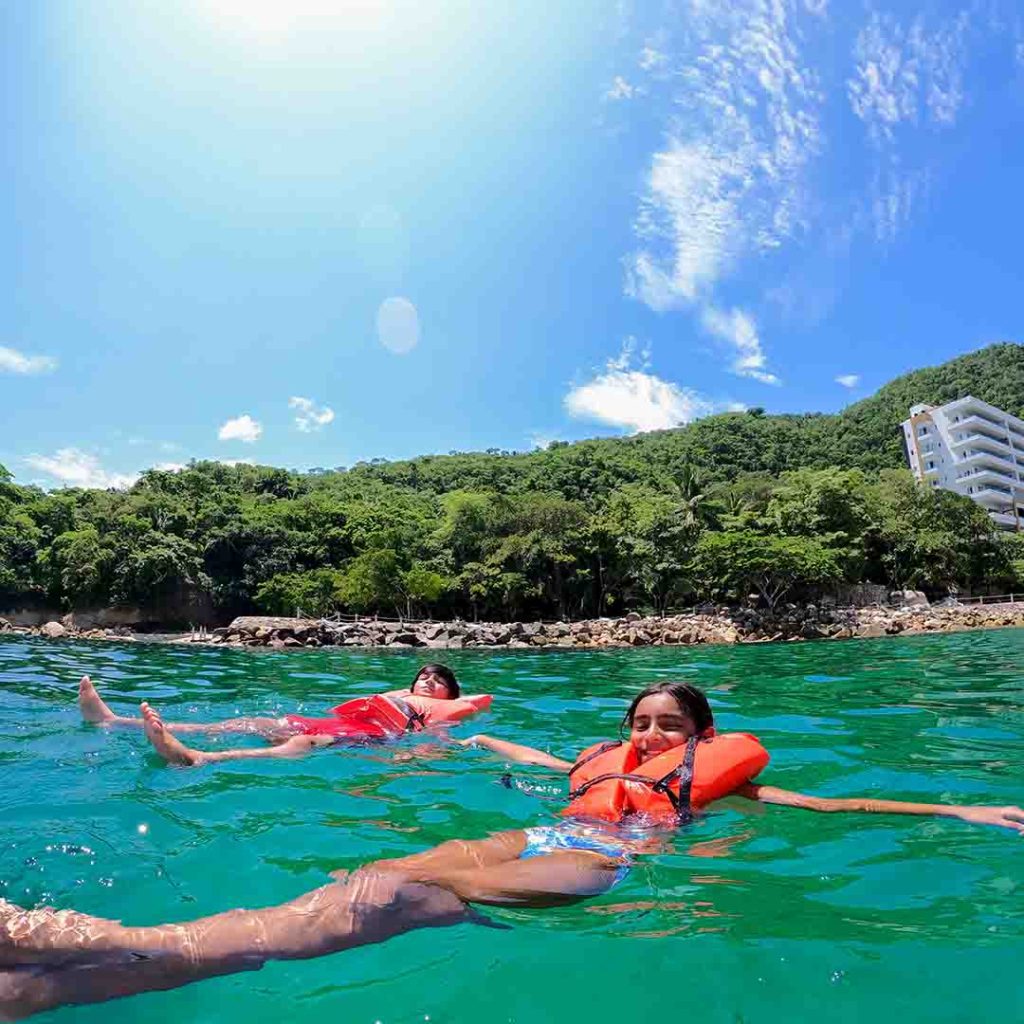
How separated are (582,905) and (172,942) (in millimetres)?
1256

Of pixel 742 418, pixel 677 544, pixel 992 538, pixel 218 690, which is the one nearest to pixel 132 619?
pixel 677 544

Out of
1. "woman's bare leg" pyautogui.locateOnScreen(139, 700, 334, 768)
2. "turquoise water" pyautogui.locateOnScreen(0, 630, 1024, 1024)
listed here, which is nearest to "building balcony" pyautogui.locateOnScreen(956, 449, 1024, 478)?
"turquoise water" pyautogui.locateOnScreen(0, 630, 1024, 1024)

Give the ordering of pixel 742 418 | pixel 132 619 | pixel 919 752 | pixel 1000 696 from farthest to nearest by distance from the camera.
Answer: pixel 742 418, pixel 132 619, pixel 1000 696, pixel 919 752

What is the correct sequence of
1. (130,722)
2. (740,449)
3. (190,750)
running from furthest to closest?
(740,449)
(130,722)
(190,750)

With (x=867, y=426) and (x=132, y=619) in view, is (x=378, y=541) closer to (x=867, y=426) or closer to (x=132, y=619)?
(x=132, y=619)

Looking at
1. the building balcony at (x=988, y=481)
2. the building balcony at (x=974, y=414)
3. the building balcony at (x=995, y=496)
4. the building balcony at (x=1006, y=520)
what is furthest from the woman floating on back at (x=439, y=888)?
the building balcony at (x=974, y=414)

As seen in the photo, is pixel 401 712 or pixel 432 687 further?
pixel 432 687

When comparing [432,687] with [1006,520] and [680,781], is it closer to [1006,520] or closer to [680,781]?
[680,781]

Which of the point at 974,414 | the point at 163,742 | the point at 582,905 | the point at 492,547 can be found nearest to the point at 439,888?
the point at 582,905

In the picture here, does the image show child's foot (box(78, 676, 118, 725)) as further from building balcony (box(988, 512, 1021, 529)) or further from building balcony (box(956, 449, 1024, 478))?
building balcony (box(956, 449, 1024, 478))

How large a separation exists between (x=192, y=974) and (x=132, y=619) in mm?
44233

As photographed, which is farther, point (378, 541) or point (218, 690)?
point (378, 541)

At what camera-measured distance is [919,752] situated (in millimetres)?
4699

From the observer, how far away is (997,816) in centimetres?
259
